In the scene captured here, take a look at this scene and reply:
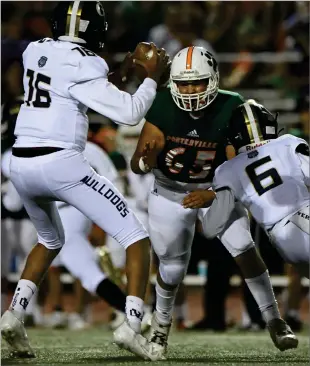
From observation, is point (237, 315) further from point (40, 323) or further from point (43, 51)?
point (43, 51)

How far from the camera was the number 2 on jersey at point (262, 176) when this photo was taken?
5098 mm

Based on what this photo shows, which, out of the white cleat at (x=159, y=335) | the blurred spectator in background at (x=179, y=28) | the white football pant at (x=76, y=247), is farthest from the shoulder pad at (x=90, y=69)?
the blurred spectator in background at (x=179, y=28)

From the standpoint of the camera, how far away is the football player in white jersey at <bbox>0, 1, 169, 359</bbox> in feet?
16.1

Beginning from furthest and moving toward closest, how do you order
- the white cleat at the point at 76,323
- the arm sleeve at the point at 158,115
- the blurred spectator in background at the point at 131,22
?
the blurred spectator in background at the point at 131,22
the white cleat at the point at 76,323
the arm sleeve at the point at 158,115

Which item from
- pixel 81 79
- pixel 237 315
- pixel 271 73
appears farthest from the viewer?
pixel 271 73

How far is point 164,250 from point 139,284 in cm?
73

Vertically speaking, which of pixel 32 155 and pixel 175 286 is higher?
pixel 32 155

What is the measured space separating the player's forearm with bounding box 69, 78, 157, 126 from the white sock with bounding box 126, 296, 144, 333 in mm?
808

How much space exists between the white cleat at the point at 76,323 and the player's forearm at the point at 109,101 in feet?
11.9

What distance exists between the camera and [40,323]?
28.1 feet

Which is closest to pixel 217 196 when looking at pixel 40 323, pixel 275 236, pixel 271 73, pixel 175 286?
pixel 275 236

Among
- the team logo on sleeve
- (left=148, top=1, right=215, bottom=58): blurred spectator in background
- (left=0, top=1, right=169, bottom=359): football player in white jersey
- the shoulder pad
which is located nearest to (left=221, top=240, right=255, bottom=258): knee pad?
(left=0, top=1, right=169, bottom=359): football player in white jersey

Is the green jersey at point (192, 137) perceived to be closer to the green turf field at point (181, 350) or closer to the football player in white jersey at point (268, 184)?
the football player in white jersey at point (268, 184)

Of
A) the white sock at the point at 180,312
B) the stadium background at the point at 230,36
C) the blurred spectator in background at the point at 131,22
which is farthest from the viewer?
the blurred spectator in background at the point at 131,22
